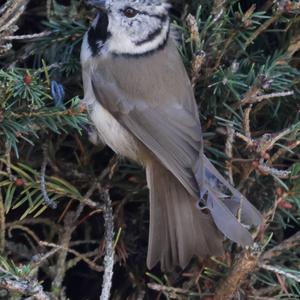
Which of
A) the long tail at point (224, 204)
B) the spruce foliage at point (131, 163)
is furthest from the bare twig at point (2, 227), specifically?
the long tail at point (224, 204)

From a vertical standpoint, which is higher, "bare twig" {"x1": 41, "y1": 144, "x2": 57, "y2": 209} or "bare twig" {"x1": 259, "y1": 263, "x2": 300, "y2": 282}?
"bare twig" {"x1": 41, "y1": 144, "x2": 57, "y2": 209}

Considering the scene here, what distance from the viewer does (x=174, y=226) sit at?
165cm

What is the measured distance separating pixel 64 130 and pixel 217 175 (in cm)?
37

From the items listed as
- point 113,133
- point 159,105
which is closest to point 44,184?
point 113,133

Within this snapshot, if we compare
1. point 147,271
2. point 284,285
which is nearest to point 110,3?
point 147,271

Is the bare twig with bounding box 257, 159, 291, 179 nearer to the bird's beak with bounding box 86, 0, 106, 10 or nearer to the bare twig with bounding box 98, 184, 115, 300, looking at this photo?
the bare twig with bounding box 98, 184, 115, 300

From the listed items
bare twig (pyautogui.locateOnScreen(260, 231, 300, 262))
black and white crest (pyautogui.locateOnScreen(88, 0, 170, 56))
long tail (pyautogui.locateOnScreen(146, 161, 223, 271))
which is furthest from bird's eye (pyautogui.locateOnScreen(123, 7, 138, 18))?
bare twig (pyautogui.locateOnScreen(260, 231, 300, 262))

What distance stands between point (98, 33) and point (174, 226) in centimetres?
49

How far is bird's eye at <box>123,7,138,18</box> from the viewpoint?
1.73 m

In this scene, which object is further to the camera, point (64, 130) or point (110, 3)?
point (110, 3)

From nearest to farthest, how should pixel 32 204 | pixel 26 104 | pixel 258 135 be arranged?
1. pixel 26 104
2. pixel 32 204
3. pixel 258 135

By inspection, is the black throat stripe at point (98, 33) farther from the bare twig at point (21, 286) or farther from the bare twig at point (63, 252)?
the bare twig at point (21, 286)

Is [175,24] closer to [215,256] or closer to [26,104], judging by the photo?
[26,104]

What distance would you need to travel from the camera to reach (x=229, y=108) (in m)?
1.53
